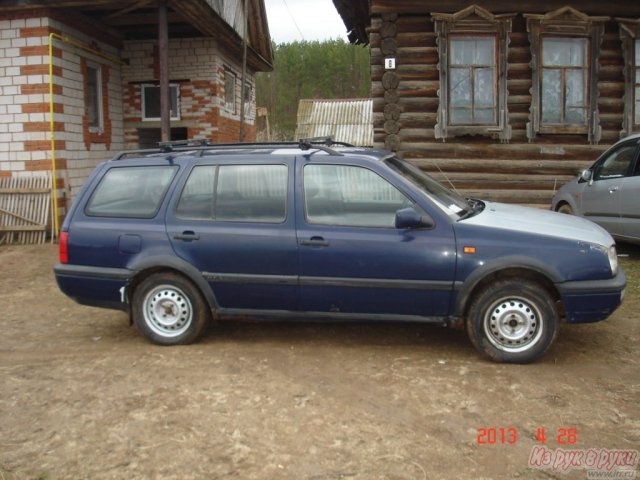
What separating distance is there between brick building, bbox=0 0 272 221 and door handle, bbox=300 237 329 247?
7.47m

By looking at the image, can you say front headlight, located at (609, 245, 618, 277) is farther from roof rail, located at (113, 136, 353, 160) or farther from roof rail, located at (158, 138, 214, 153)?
roof rail, located at (158, 138, 214, 153)

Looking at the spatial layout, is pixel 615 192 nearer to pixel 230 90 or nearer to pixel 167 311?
pixel 167 311

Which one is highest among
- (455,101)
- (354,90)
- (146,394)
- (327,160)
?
(354,90)

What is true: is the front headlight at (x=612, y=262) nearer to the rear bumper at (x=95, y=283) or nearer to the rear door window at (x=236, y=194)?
the rear door window at (x=236, y=194)

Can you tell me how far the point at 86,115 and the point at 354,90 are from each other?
124ft

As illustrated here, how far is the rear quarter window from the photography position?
16.5 ft

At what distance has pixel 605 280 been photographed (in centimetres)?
436

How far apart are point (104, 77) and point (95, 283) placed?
9617mm

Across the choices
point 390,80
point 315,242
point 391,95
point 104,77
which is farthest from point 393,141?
point 104,77

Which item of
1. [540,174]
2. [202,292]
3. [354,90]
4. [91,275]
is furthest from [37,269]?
[354,90]

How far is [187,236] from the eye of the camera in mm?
4863

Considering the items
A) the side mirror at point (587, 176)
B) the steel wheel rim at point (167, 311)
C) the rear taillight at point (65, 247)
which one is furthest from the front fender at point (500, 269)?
the side mirror at point (587, 176)

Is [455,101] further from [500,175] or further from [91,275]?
[91,275]

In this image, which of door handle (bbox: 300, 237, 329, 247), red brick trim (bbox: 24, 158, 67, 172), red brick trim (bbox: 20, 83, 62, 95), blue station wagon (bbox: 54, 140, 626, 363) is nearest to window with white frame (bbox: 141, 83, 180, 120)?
red brick trim (bbox: 20, 83, 62, 95)
